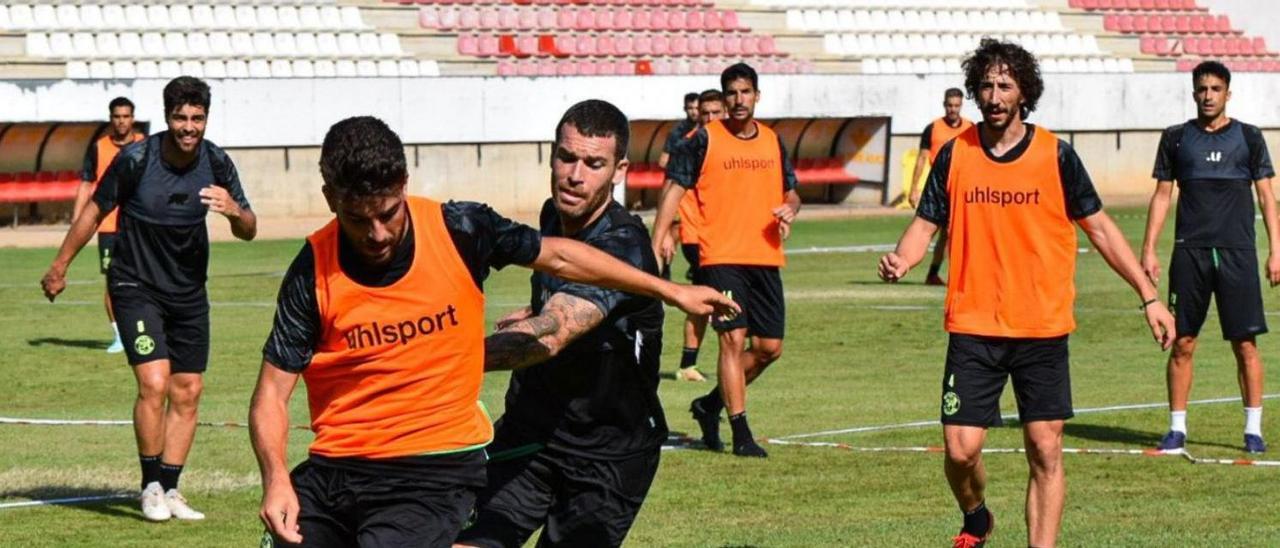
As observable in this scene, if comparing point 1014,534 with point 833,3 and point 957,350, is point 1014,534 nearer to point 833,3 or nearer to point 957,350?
point 957,350

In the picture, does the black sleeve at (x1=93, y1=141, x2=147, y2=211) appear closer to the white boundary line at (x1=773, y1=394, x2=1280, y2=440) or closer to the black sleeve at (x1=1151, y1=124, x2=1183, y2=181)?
the white boundary line at (x1=773, y1=394, x2=1280, y2=440)

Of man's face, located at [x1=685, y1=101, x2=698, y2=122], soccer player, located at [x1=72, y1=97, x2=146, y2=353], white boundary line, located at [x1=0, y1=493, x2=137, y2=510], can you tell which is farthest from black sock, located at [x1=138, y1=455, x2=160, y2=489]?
man's face, located at [x1=685, y1=101, x2=698, y2=122]

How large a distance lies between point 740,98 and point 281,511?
762 cm

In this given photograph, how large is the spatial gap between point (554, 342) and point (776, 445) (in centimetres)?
656

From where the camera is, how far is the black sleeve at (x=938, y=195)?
9234 mm

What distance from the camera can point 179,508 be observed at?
1062 cm

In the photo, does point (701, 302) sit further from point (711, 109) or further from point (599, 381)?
point (711, 109)

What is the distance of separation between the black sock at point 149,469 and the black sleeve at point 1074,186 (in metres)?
4.64

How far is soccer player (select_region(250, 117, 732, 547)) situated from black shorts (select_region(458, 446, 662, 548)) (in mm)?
667

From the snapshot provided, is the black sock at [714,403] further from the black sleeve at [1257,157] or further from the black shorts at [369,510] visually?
the black shorts at [369,510]

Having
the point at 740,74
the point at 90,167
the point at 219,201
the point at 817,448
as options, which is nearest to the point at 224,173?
the point at 219,201

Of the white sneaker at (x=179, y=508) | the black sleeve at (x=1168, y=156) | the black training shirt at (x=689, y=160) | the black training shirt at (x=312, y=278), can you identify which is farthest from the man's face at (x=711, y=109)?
the black training shirt at (x=312, y=278)

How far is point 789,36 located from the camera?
44.9 meters

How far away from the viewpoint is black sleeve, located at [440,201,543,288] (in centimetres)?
604
